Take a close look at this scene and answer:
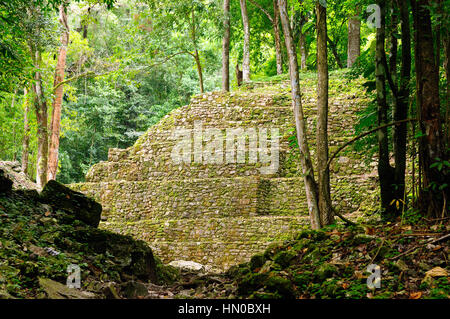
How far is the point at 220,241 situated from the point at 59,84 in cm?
896

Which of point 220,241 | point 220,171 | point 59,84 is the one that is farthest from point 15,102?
point 220,241

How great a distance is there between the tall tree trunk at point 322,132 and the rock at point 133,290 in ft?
9.22

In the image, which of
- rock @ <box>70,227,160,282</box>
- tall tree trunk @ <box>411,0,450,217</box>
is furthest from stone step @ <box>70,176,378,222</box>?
tall tree trunk @ <box>411,0,450,217</box>

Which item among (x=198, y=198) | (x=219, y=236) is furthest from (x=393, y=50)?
(x=198, y=198)

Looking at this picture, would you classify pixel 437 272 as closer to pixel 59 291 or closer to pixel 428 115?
pixel 428 115

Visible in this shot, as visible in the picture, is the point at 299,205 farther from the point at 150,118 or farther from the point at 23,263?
the point at 150,118

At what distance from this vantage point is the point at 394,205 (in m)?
6.48

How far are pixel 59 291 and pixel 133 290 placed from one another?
1.03 meters

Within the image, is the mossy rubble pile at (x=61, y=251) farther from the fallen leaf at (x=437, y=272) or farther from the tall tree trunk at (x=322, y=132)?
the fallen leaf at (x=437, y=272)

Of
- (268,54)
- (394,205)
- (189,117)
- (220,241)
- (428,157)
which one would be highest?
(268,54)

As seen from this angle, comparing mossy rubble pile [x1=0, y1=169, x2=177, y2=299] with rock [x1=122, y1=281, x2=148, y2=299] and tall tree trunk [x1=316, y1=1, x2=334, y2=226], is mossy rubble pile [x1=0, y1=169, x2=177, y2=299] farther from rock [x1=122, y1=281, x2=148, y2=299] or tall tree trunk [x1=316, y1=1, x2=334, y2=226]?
tall tree trunk [x1=316, y1=1, x2=334, y2=226]
